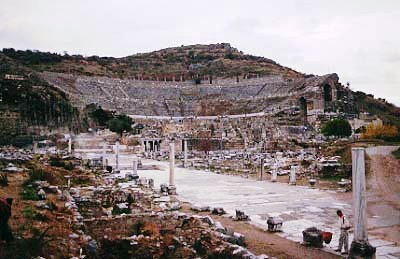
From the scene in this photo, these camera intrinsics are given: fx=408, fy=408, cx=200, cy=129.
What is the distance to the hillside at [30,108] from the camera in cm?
6141

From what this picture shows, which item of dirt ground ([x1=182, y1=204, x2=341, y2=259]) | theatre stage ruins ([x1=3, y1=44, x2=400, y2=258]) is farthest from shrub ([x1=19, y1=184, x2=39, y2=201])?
dirt ground ([x1=182, y1=204, x2=341, y2=259])

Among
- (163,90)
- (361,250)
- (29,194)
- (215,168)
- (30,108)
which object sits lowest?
(215,168)

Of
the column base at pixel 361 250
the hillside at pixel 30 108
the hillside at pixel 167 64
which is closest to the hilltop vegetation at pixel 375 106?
the hillside at pixel 167 64

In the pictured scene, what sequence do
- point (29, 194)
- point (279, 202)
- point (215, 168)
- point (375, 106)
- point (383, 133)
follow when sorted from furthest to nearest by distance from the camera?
point (375, 106), point (383, 133), point (215, 168), point (279, 202), point (29, 194)

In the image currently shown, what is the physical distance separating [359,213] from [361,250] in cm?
77

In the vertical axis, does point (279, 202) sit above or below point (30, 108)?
below

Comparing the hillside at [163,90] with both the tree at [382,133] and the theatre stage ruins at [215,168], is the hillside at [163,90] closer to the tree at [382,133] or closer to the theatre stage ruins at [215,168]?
the theatre stage ruins at [215,168]

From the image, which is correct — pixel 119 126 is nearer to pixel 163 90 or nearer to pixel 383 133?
pixel 383 133

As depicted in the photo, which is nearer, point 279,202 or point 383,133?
point 279,202

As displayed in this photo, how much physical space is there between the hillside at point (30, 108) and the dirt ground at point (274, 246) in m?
48.3

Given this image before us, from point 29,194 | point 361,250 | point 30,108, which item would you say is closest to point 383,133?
point 361,250

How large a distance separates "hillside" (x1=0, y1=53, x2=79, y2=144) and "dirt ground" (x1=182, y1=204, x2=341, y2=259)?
159 ft

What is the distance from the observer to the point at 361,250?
27.7 ft

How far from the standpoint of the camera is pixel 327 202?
1647cm
